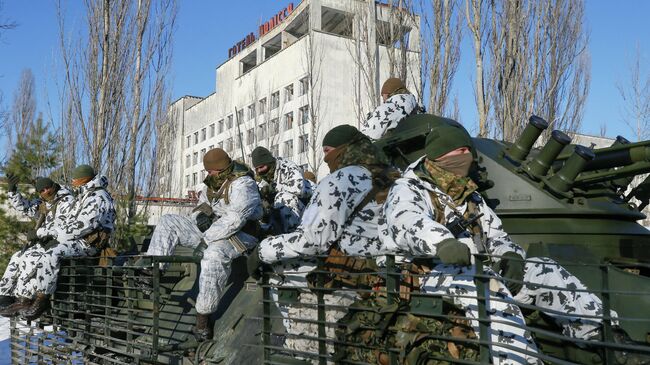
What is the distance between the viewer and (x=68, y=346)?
6703mm

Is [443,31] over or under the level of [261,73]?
under

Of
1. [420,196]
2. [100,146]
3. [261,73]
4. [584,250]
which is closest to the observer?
[420,196]

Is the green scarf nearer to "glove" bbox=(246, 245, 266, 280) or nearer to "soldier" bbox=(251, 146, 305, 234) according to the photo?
"glove" bbox=(246, 245, 266, 280)

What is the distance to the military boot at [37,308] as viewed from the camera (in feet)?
23.3

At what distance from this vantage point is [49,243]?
7312 millimetres

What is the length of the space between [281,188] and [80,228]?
2.21 meters

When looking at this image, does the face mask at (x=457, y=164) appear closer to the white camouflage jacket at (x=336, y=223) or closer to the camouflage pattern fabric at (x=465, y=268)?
the camouflage pattern fabric at (x=465, y=268)

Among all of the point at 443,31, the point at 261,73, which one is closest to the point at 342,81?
the point at 261,73

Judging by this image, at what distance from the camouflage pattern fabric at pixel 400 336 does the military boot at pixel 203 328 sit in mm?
1762

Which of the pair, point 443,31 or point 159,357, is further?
point 443,31

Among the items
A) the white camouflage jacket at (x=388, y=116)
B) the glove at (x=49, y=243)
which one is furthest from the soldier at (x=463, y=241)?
the glove at (x=49, y=243)

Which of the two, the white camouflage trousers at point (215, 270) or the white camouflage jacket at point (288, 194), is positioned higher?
the white camouflage jacket at point (288, 194)

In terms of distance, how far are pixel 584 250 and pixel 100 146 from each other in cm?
1244

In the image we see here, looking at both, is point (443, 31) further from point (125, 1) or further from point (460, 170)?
point (460, 170)
